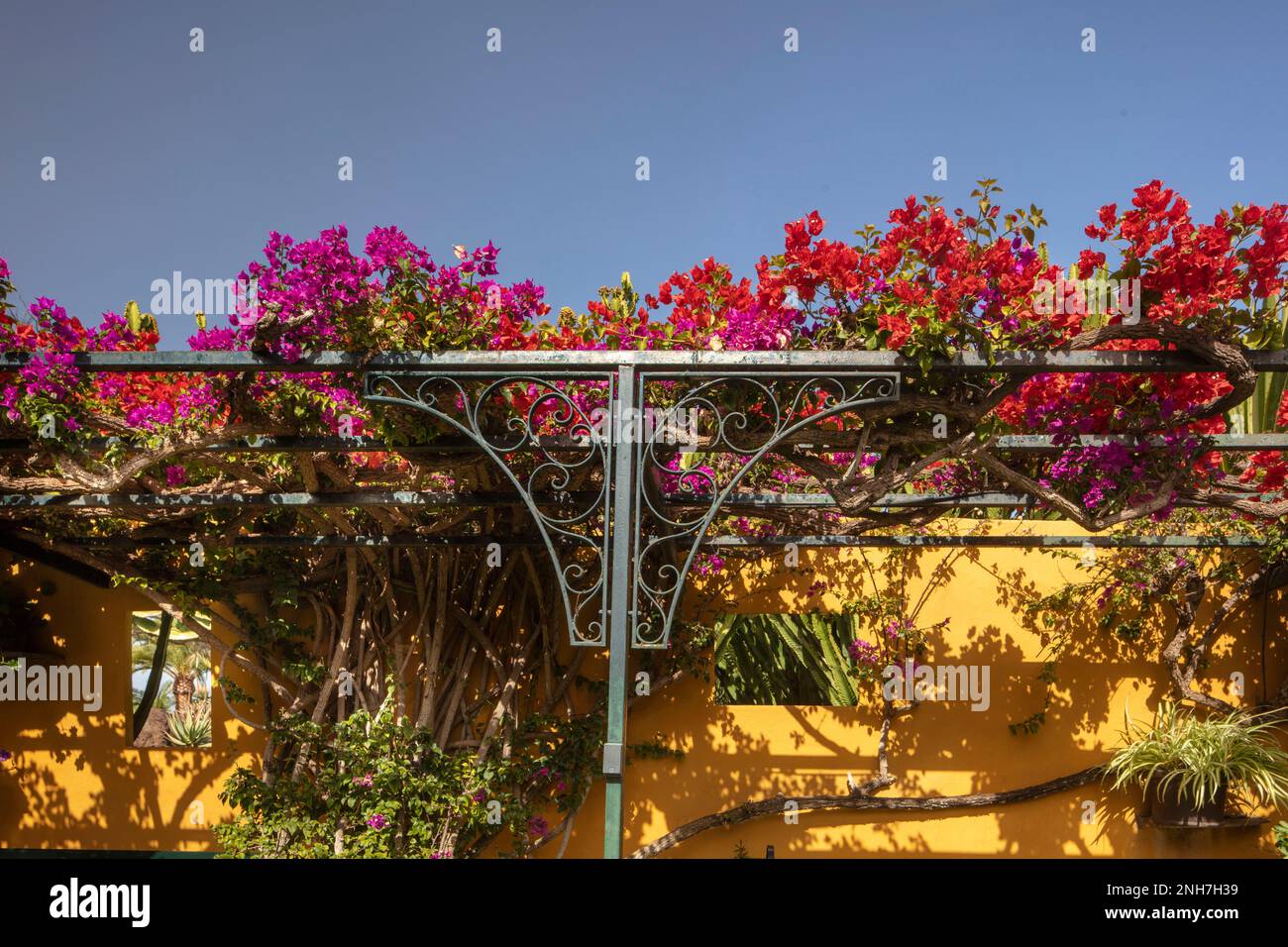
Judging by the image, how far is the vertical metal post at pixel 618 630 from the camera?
3117 mm

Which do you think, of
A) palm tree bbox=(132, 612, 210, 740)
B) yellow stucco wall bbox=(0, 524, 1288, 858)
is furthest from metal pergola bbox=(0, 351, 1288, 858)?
palm tree bbox=(132, 612, 210, 740)

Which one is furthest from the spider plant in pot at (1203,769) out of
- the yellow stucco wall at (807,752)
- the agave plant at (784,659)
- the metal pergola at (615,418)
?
the metal pergola at (615,418)

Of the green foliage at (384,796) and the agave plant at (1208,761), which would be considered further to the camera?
the agave plant at (1208,761)

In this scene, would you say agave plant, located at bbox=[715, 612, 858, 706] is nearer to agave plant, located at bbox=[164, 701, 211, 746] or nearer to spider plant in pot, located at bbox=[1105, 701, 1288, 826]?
spider plant in pot, located at bbox=[1105, 701, 1288, 826]

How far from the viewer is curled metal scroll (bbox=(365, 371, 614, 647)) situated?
336 cm

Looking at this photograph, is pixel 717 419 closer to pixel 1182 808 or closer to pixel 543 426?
pixel 543 426

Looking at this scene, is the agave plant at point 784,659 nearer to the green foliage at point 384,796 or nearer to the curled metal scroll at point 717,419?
the green foliage at point 384,796

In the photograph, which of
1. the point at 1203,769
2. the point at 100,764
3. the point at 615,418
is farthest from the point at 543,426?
the point at 1203,769

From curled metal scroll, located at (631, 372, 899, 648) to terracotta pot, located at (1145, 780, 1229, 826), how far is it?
3371mm

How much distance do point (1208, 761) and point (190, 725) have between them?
827 cm

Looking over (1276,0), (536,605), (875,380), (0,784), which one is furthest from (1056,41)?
(0,784)

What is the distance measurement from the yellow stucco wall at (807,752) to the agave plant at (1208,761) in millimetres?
238

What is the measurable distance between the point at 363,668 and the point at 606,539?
3.34 m
